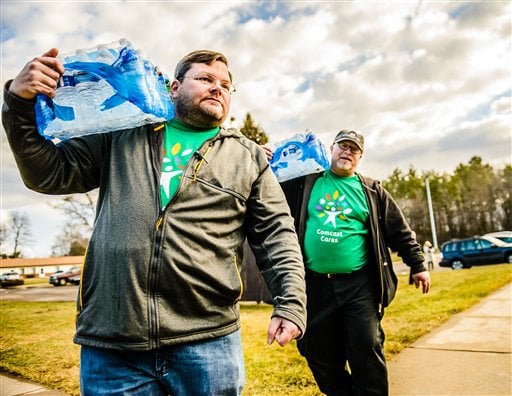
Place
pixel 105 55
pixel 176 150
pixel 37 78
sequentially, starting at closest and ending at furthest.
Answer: pixel 37 78, pixel 176 150, pixel 105 55

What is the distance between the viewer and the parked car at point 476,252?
866 inches

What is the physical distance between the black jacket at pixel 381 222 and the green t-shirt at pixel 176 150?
1737 millimetres

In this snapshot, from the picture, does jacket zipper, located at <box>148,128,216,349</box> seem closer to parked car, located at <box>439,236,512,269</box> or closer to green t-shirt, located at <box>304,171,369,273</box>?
green t-shirt, located at <box>304,171,369,273</box>

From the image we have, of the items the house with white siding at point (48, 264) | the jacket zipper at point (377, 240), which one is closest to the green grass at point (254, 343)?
the jacket zipper at point (377, 240)

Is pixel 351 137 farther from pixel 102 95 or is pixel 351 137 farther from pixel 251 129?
pixel 251 129

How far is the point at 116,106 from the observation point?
216 cm

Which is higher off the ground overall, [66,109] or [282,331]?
[66,109]

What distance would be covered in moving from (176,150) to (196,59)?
501mm

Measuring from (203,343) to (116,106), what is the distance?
1.18 meters

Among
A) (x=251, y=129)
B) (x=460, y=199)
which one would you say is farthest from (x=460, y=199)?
(x=251, y=129)

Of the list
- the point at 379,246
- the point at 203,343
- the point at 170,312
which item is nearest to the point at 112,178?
the point at 170,312

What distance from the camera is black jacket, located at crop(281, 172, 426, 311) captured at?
360 centimetres

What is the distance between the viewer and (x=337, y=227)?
3521 millimetres

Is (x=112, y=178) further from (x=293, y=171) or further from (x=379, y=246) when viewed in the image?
(x=379, y=246)
